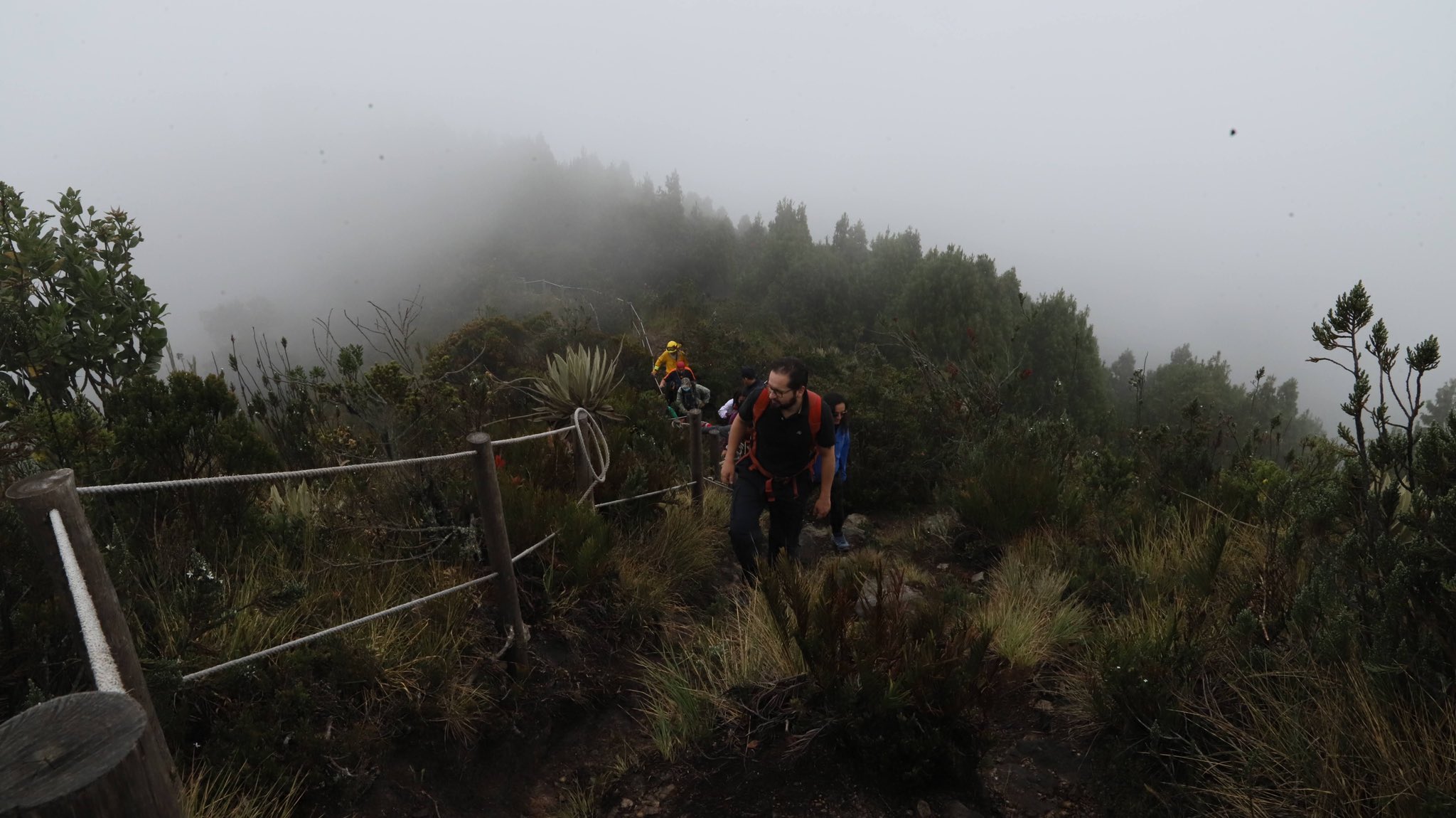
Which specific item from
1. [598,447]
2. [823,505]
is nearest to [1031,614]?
[823,505]

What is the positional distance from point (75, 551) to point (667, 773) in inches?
79.5

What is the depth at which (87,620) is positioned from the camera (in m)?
1.37

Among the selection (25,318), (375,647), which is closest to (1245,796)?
(375,647)

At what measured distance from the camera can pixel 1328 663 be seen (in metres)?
2.45

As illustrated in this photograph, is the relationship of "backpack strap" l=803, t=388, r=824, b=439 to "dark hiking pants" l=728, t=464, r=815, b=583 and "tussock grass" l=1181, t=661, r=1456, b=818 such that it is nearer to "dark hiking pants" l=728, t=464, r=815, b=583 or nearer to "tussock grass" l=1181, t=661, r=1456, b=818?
"dark hiking pants" l=728, t=464, r=815, b=583

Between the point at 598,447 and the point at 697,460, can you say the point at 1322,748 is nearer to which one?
the point at 598,447

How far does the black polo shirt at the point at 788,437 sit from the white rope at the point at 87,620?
3180mm

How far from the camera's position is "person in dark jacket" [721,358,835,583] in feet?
14.0

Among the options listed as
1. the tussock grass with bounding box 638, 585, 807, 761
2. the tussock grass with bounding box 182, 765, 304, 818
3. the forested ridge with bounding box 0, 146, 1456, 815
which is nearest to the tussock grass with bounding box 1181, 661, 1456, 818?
the forested ridge with bounding box 0, 146, 1456, 815

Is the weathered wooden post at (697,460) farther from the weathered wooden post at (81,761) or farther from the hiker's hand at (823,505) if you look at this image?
the weathered wooden post at (81,761)

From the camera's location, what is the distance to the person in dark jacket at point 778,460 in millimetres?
4254

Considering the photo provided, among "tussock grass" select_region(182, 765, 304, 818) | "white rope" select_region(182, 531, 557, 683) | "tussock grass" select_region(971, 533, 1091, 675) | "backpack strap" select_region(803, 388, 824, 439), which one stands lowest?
"tussock grass" select_region(971, 533, 1091, 675)

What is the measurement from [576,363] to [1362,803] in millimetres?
6523

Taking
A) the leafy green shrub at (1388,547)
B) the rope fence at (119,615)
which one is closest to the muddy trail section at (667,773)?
the rope fence at (119,615)
